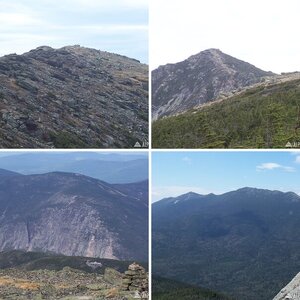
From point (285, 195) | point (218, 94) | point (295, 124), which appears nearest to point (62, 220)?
point (285, 195)

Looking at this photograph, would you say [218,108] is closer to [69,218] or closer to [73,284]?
[69,218]

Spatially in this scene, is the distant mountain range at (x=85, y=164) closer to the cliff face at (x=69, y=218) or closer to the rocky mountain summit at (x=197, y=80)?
the cliff face at (x=69, y=218)

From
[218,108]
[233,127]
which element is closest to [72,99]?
[233,127]

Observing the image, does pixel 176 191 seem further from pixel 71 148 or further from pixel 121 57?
pixel 121 57

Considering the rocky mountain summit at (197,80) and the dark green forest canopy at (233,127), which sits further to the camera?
the rocky mountain summit at (197,80)

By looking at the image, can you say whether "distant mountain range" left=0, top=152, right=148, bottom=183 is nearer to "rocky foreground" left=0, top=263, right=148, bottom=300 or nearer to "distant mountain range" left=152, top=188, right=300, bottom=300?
"distant mountain range" left=152, top=188, right=300, bottom=300

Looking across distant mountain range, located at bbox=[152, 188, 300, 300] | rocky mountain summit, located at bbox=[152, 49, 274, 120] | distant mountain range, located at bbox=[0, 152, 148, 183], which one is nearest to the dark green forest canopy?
rocky mountain summit, located at bbox=[152, 49, 274, 120]

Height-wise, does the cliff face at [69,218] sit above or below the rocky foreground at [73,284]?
above

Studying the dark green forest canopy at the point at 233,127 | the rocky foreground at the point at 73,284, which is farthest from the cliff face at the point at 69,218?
the dark green forest canopy at the point at 233,127
